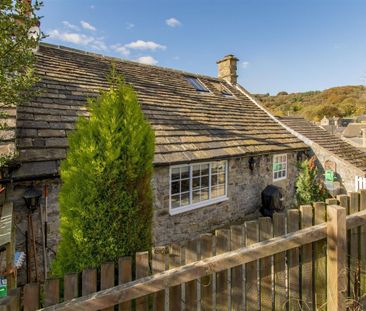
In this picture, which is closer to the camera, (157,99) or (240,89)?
(157,99)

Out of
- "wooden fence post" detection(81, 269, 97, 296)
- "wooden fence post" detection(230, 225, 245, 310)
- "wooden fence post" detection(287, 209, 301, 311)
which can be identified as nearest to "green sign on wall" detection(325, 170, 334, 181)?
"wooden fence post" detection(287, 209, 301, 311)

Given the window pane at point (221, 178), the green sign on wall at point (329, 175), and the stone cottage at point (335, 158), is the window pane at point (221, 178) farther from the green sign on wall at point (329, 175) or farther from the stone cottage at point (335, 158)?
the green sign on wall at point (329, 175)

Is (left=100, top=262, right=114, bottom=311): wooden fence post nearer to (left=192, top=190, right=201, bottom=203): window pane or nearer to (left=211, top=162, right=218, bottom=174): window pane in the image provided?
(left=192, top=190, right=201, bottom=203): window pane

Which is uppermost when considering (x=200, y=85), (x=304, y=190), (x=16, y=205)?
(x=200, y=85)

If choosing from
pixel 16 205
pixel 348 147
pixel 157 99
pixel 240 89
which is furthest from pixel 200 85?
pixel 16 205

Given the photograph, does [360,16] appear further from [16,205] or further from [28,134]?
[16,205]

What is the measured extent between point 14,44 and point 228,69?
45.7ft

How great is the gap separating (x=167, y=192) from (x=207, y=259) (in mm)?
4831

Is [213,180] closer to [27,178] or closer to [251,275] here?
[27,178]

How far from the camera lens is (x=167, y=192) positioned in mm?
7148

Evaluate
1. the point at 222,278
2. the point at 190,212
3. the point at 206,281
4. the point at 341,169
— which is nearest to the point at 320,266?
the point at 222,278

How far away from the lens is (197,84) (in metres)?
13.7

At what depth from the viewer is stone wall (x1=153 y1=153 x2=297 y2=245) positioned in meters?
7.00

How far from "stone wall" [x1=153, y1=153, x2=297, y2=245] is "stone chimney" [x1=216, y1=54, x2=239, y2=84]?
273 inches
